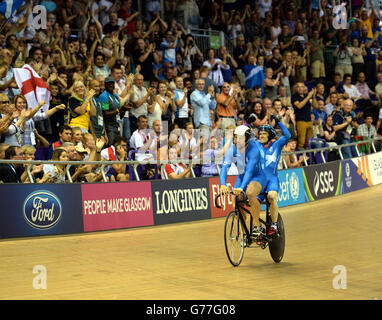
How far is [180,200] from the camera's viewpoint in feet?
49.8

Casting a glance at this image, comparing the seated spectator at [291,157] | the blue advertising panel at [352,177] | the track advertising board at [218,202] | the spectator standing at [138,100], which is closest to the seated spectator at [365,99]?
the blue advertising panel at [352,177]

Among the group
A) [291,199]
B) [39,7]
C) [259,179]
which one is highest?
[39,7]

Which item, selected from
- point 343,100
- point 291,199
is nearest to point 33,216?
point 291,199

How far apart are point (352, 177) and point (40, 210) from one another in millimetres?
10648

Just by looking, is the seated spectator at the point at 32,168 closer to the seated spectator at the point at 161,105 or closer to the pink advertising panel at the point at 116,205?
the pink advertising panel at the point at 116,205

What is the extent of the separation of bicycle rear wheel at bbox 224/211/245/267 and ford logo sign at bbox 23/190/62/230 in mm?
4297

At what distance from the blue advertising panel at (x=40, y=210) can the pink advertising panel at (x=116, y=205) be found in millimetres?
228

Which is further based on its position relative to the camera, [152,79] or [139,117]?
[152,79]

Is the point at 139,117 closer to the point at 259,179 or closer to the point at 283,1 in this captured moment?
the point at 259,179

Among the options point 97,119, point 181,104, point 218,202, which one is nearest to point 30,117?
point 97,119

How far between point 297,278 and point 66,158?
5.86m

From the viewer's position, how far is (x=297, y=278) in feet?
30.3

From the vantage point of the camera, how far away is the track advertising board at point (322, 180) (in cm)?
1852
